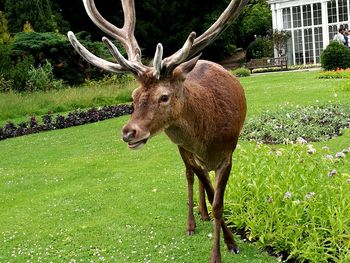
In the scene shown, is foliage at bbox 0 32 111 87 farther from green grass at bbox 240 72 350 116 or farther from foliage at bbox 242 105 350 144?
foliage at bbox 242 105 350 144

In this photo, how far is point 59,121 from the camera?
15.1 meters

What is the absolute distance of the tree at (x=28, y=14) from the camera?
2933 cm

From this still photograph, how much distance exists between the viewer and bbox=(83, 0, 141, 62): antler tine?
4.95 meters

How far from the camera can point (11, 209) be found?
25.1 feet

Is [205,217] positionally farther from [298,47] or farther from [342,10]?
[298,47]

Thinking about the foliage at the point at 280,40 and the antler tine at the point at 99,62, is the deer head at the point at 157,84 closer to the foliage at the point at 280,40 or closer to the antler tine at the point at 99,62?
the antler tine at the point at 99,62

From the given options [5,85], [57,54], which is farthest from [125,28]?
[57,54]

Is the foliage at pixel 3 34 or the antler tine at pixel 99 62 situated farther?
the foliage at pixel 3 34

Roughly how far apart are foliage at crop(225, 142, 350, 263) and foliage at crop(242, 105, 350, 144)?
389 cm

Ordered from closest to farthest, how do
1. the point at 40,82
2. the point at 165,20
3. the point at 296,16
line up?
the point at 40,82, the point at 296,16, the point at 165,20

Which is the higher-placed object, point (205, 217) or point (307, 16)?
point (307, 16)

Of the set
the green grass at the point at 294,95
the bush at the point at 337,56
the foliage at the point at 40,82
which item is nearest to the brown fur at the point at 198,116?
the green grass at the point at 294,95

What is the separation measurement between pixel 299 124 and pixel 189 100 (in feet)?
22.8

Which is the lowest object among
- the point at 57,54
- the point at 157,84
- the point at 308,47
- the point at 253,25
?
the point at 308,47
